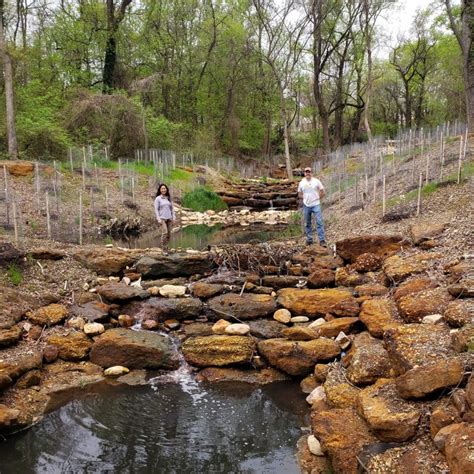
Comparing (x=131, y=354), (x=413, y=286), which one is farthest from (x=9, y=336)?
(x=413, y=286)

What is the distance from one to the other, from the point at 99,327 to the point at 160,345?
108 cm

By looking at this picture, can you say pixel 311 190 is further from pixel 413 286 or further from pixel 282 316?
pixel 413 286

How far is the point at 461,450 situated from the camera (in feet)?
10.6

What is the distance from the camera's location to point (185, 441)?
4812 mm

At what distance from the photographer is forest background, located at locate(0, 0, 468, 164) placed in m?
25.3

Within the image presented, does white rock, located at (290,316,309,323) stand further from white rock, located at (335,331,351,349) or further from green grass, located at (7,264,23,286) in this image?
green grass, located at (7,264,23,286)

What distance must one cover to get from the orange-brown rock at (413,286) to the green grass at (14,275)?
594cm

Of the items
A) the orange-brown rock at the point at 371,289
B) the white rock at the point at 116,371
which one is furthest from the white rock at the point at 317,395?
the white rock at the point at 116,371

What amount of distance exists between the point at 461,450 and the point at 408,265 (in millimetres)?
4266

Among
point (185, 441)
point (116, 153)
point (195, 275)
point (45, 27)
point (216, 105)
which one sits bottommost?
point (185, 441)

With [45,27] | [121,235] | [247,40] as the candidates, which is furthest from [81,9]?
[121,235]

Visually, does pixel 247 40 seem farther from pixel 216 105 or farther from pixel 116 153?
pixel 116 153

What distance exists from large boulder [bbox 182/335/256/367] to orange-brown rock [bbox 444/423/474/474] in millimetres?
3209

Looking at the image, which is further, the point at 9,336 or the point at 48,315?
the point at 48,315
